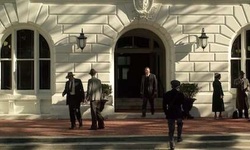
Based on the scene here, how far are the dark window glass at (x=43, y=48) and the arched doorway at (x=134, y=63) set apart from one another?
4.28 metres

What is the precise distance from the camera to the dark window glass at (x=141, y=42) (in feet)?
82.5

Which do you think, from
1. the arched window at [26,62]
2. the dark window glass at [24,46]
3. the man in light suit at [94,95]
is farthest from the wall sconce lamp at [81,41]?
the man in light suit at [94,95]

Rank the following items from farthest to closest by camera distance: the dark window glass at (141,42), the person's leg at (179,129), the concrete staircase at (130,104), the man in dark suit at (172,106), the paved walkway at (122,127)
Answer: the dark window glass at (141,42), the concrete staircase at (130,104), the paved walkway at (122,127), the person's leg at (179,129), the man in dark suit at (172,106)

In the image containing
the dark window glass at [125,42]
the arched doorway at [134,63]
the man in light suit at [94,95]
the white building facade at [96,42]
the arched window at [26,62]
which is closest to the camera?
the man in light suit at [94,95]

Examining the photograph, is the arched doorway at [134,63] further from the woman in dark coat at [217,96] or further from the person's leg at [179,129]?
the person's leg at [179,129]

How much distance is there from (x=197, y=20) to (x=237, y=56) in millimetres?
2479

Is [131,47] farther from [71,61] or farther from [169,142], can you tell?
[169,142]

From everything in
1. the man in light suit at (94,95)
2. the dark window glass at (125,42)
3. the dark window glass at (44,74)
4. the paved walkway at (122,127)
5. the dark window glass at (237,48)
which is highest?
the dark window glass at (125,42)

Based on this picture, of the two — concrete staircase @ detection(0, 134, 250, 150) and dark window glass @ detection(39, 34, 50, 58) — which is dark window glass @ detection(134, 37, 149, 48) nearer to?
dark window glass @ detection(39, 34, 50, 58)

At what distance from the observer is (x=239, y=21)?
2095cm

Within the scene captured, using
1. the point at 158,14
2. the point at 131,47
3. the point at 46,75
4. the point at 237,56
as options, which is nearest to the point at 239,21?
the point at 237,56

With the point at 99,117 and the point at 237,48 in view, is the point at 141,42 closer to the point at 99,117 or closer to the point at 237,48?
the point at 237,48

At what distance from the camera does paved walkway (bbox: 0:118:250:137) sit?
50.7ft

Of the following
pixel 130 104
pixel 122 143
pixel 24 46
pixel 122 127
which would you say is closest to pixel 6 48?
pixel 24 46
